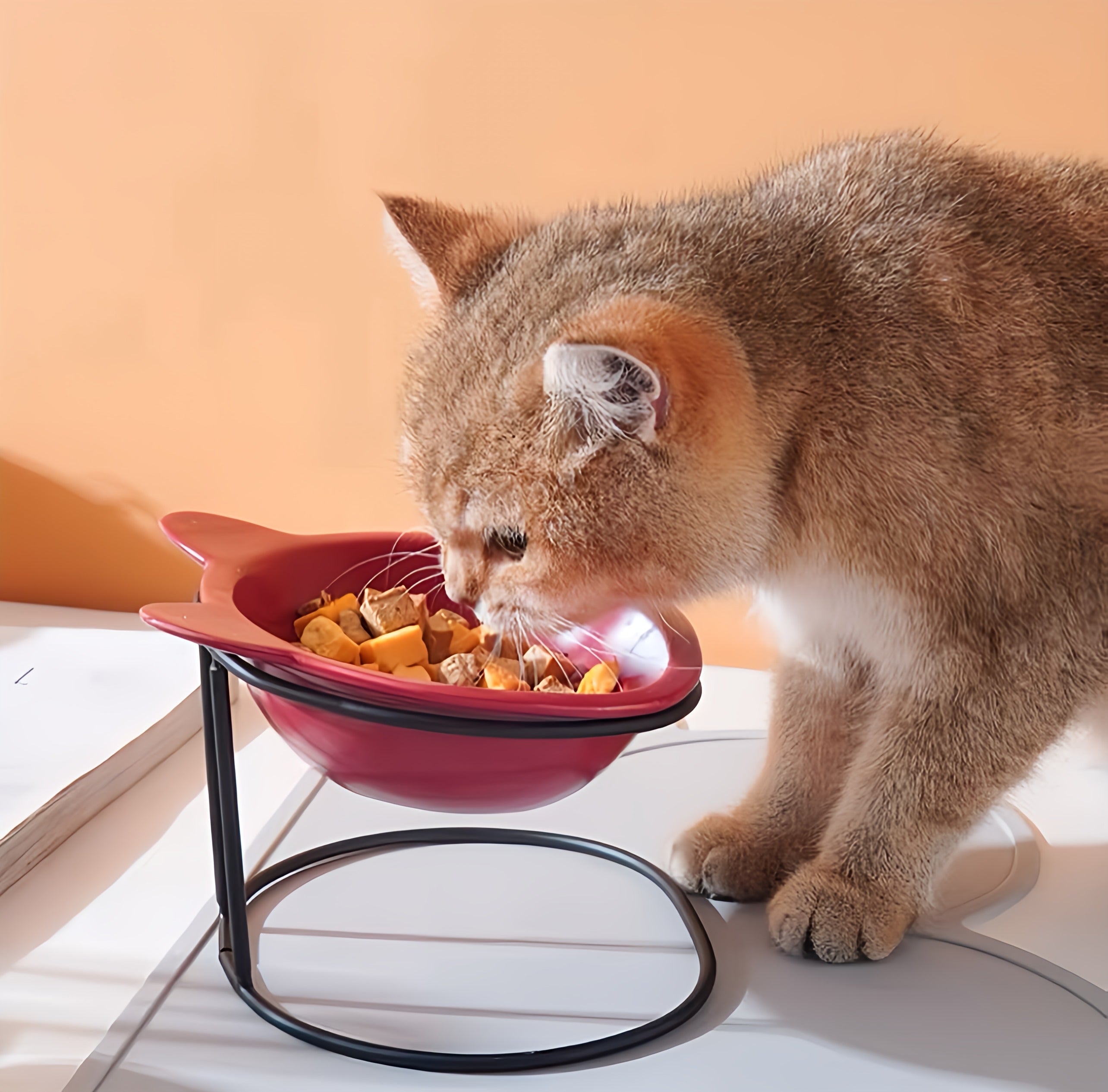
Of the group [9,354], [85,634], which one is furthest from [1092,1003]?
[9,354]

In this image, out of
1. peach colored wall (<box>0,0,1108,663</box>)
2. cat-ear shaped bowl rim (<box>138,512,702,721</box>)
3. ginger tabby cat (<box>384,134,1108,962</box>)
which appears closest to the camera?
cat-ear shaped bowl rim (<box>138,512,702,721</box>)

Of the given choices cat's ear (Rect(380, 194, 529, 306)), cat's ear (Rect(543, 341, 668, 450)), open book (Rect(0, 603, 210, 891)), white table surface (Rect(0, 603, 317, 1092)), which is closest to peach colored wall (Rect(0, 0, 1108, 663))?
open book (Rect(0, 603, 210, 891))

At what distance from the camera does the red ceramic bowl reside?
56 centimetres

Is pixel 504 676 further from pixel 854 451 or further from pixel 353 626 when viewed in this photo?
pixel 854 451

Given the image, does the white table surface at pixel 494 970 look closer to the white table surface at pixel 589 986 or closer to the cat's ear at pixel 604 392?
the white table surface at pixel 589 986

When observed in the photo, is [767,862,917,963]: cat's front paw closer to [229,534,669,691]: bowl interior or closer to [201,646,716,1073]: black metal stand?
[201,646,716,1073]: black metal stand

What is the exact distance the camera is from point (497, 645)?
0.79 metres

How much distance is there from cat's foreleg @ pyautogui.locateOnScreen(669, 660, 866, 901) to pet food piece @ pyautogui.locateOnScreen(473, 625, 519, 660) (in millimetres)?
202

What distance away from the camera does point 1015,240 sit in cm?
71

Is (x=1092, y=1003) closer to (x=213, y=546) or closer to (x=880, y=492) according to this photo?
(x=880, y=492)

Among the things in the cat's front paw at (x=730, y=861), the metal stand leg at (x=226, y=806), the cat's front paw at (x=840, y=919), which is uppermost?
the metal stand leg at (x=226, y=806)

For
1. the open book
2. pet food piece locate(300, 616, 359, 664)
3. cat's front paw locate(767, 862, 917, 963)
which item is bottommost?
the open book

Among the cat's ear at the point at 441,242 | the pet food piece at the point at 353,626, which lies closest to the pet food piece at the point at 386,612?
the pet food piece at the point at 353,626

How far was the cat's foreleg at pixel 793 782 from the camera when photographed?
83 centimetres
